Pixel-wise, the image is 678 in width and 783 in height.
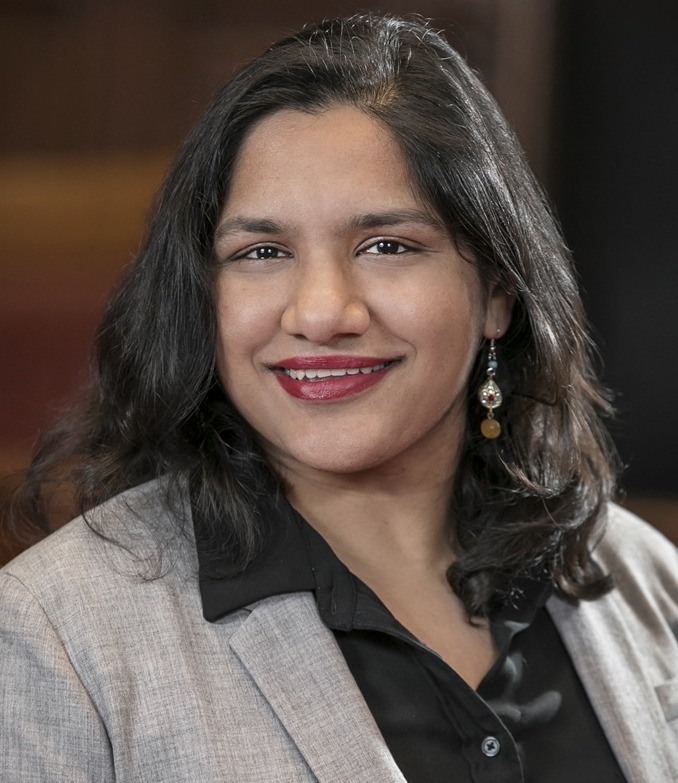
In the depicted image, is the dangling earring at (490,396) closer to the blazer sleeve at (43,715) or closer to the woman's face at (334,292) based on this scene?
the woman's face at (334,292)

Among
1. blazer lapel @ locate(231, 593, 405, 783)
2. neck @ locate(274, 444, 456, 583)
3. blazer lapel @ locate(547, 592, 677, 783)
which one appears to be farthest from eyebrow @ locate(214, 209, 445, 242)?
blazer lapel @ locate(547, 592, 677, 783)

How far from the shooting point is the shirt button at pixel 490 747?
1.54 metres

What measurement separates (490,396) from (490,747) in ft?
1.56

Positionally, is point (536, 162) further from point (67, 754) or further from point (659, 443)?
point (67, 754)

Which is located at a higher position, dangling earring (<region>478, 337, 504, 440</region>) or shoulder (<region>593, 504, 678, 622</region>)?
dangling earring (<region>478, 337, 504, 440</region>)

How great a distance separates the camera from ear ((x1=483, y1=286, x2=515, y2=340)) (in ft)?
5.69

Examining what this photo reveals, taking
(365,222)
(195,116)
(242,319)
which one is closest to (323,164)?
(365,222)

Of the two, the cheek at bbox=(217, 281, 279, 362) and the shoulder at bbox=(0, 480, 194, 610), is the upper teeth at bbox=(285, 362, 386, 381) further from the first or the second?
the shoulder at bbox=(0, 480, 194, 610)

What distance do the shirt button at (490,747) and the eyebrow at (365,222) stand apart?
2.04ft

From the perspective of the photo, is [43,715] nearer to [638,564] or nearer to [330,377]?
[330,377]

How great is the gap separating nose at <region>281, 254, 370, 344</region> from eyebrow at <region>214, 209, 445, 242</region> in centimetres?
5

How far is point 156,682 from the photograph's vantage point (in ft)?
4.79

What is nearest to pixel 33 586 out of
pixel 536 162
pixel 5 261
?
pixel 5 261

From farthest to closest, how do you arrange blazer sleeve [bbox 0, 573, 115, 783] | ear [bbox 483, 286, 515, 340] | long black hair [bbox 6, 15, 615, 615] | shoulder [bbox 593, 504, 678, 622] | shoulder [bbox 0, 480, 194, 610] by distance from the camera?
shoulder [bbox 593, 504, 678, 622] → ear [bbox 483, 286, 515, 340] → long black hair [bbox 6, 15, 615, 615] → shoulder [bbox 0, 480, 194, 610] → blazer sleeve [bbox 0, 573, 115, 783]
